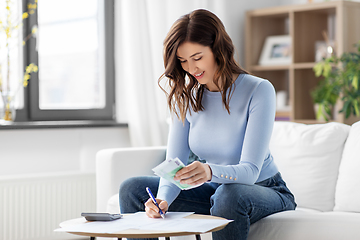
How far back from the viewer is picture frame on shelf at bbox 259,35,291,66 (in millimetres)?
3625

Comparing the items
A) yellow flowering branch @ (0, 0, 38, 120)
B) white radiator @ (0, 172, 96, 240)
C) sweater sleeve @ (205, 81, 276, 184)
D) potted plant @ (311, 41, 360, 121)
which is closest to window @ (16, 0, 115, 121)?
yellow flowering branch @ (0, 0, 38, 120)

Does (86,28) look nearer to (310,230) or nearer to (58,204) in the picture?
(58,204)

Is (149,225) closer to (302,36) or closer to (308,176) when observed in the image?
(308,176)

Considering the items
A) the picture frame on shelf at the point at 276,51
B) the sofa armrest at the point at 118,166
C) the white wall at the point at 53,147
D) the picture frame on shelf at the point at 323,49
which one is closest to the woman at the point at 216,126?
the sofa armrest at the point at 118,166

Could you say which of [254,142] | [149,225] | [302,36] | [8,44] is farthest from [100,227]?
[302,36]

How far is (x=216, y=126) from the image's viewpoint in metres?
1.75

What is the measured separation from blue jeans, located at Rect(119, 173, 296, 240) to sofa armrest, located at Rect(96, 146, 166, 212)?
48 cm

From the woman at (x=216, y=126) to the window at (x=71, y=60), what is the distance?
1.45 meters

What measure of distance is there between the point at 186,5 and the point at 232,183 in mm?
1986

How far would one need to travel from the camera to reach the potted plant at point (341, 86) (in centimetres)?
291

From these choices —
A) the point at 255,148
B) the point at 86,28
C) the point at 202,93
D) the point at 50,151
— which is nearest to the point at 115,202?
the point at 202,93

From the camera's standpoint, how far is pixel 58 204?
278cm

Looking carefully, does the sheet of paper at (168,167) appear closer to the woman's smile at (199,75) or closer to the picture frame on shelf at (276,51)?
the woman's smile at (199,75)

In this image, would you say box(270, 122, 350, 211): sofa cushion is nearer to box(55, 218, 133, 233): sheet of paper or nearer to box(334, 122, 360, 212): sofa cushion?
box(334, 122, 360, 212): sofa cushion
